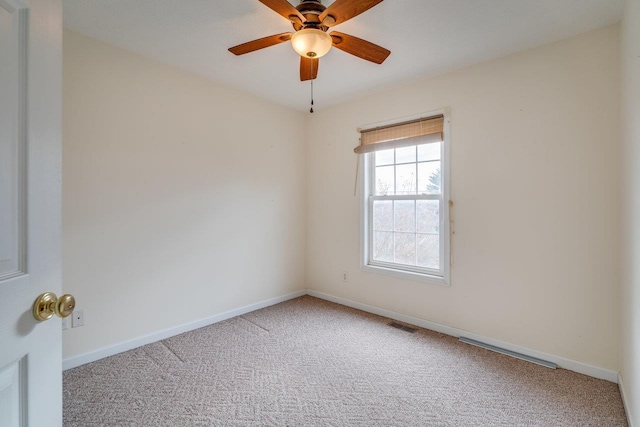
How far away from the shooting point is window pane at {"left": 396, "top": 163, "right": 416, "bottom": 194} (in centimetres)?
309

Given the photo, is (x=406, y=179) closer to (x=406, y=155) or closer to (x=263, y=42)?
(x=406, y=155)

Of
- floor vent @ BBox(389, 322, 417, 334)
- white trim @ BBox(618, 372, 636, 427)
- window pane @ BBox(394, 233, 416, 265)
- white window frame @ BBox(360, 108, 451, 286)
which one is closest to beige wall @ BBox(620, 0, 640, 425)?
white trim @ BBox(618, 372, 636, 427)

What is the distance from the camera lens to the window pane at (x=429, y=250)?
2914 millimetres

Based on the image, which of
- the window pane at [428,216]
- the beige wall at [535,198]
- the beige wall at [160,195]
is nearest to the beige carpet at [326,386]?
the beige wall at [535,198]

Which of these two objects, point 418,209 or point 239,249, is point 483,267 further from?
point 239,249

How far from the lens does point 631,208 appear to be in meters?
1.67

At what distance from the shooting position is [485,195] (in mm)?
2580

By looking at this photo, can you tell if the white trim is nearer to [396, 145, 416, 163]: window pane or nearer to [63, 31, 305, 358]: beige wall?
[396, 145, 416, 163]: window pane

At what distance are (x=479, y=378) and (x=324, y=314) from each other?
160 centimetres

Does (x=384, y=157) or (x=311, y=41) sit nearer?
(x=311, y=41)

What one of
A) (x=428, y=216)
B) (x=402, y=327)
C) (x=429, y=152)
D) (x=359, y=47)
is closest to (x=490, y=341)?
(x=402, y=327)

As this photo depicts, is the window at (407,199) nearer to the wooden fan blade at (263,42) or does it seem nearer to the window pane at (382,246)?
the window pane at (382,246)

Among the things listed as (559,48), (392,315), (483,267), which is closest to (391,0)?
(559,48)

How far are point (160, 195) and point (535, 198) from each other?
308 cm
